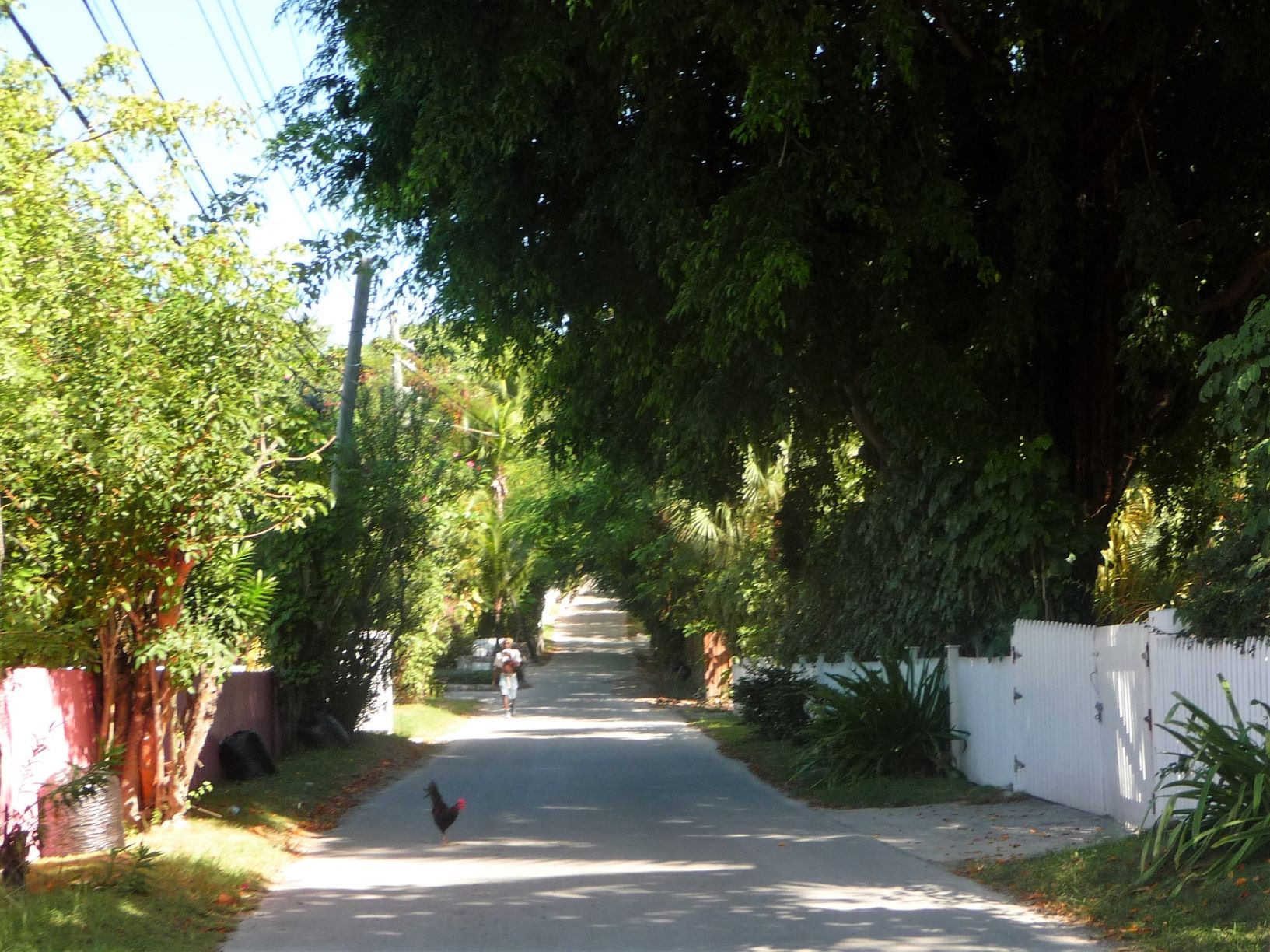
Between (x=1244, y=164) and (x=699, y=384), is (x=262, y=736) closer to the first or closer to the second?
(x=699, y=384)

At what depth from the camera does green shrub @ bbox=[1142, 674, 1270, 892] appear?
8508mm

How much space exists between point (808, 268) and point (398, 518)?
35.9ft

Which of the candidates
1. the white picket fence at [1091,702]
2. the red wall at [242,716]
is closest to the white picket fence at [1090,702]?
the white picket fence at [1091,702]

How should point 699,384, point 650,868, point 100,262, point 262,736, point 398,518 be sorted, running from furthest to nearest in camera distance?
point 398,518
point 262,736
point 699,384
point 650,868
point 100,262

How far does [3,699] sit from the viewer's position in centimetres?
958

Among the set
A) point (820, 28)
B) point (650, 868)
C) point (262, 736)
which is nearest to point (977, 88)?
point (820, 28)

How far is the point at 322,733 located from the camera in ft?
71.8

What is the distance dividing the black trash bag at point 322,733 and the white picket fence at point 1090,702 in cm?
1005

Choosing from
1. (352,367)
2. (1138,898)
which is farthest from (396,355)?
(1138,898)

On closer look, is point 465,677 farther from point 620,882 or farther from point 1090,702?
point 620,882

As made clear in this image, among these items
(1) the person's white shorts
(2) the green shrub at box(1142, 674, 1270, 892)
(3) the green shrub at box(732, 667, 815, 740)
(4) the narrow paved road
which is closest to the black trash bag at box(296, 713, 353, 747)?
(4) the narrow paved road

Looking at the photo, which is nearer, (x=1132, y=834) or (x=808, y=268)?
(x=1132, y=834)

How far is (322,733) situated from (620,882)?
12250 millimetres

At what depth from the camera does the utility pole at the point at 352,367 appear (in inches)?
766
